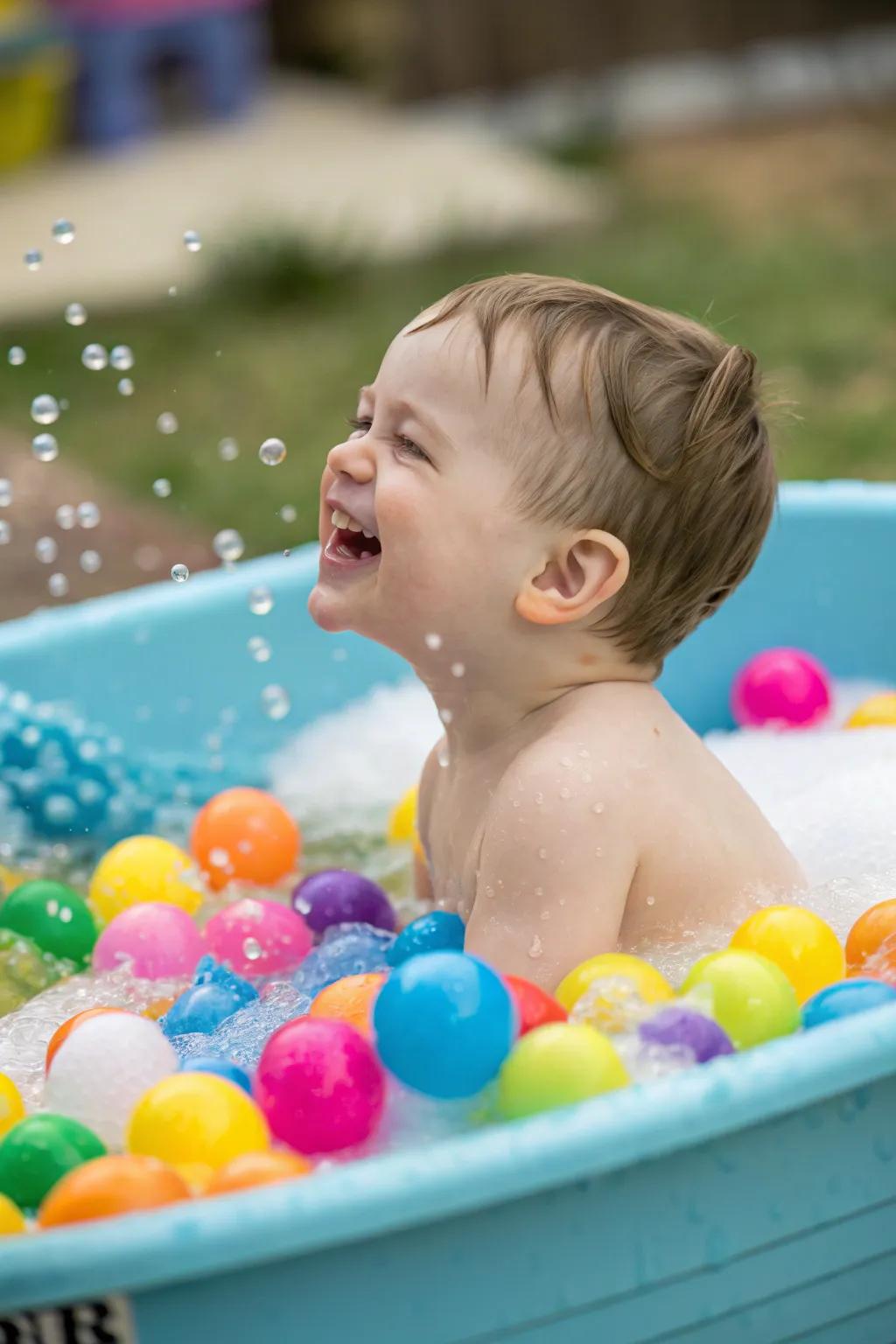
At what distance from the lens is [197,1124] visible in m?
1.30

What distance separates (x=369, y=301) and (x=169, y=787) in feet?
7.67

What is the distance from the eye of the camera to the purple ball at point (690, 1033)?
137 cm

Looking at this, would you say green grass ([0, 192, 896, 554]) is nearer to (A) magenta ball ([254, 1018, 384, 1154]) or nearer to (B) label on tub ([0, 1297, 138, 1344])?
(A) magenta ball ([254, 1018, 384, 1154])

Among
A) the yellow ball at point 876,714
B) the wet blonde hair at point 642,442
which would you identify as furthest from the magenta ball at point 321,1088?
the yellow ball at point 876,714

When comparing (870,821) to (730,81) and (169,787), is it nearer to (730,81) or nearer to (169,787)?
(169,787)

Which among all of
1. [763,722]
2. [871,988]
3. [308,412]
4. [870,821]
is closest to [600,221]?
[308,412]

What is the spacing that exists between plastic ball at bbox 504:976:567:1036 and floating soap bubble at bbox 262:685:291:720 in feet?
3.14

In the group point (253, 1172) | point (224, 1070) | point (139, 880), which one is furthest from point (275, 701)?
point (253, 1172)

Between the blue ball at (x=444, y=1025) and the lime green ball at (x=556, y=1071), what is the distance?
0.8 inches

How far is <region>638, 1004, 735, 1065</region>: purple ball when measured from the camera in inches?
53.7

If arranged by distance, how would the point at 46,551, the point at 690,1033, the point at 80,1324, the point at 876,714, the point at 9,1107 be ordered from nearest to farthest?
the point at 80,1324 < the point at 690,1033 < the point at 9,1107 < the point at 876,714 < the point at 46,551

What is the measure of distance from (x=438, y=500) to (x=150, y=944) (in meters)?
0.57

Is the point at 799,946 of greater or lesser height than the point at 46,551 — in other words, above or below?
above

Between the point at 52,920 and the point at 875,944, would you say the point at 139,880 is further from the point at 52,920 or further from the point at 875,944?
the point at 875,944
